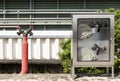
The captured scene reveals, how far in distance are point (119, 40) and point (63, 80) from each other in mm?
2499

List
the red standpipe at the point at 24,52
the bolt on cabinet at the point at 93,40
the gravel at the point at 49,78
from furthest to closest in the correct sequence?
1. the red standpipe at the point at 24,52
2. the gravel at the point at 49,78
3. the bolt on cabinet at the point at 93,40

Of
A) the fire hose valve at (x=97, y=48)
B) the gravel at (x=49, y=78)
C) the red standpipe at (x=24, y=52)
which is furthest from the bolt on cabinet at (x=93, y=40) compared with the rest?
the red standpipe at (x=24, y=52)

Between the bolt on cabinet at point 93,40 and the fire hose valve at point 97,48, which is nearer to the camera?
the bolt on cabinet at point 93,40

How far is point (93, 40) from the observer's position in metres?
9.91

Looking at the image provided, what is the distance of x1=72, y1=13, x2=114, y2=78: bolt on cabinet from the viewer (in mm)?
9695

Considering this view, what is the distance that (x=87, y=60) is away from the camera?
9.84 m

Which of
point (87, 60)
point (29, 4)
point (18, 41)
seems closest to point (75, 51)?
point (87, 60)

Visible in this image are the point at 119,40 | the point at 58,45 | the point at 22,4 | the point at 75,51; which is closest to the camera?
the point at 75,51

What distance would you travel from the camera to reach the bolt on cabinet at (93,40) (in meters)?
9.70

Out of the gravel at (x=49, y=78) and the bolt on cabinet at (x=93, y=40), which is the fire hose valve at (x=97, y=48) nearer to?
the bolt on cabinet at (x=93, y=40)

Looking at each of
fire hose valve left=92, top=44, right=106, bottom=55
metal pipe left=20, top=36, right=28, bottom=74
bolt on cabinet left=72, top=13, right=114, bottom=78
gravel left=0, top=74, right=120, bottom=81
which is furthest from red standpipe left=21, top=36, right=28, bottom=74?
fire hose valve left=92, top=44, right=106, bottom=55

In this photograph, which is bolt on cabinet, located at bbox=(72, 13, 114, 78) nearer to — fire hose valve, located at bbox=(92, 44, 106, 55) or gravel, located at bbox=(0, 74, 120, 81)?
→ fire hose valve, located at bbox=(92, 44, 106, 55)

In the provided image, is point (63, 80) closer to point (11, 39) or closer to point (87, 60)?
point (87, 60)

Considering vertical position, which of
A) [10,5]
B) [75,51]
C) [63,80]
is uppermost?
[10,5]
